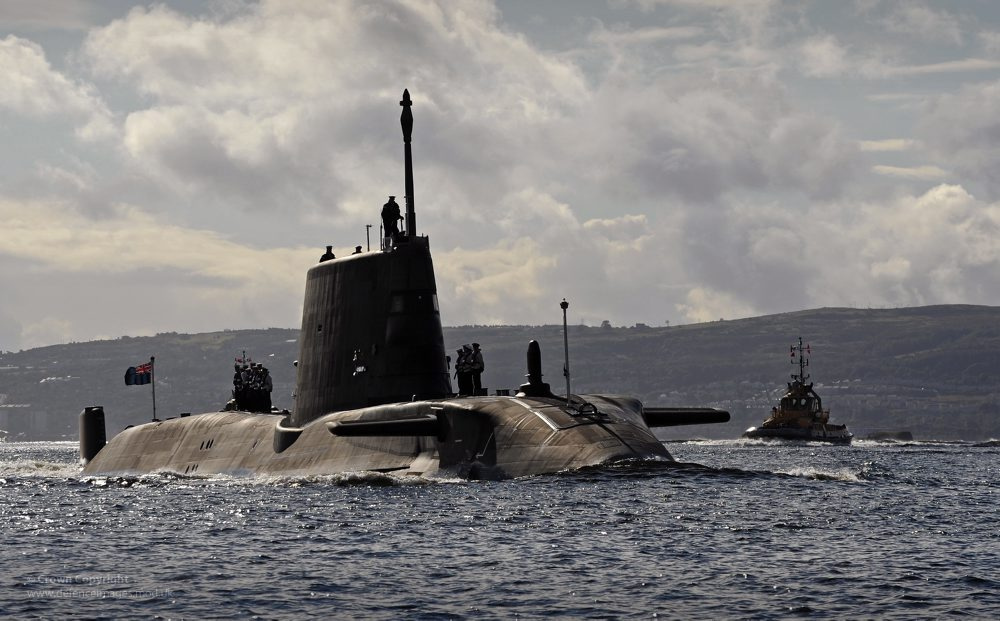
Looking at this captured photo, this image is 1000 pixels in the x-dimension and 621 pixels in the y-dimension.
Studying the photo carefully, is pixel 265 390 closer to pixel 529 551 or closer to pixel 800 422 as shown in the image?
pixel 529 551

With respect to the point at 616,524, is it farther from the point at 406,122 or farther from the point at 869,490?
the point at 406,122

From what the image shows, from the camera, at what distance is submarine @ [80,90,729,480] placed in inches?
1374

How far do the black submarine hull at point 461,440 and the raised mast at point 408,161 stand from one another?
5817 millimetres

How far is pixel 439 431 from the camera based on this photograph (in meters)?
36.3

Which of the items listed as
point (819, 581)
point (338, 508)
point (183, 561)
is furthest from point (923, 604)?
point (338, 508)

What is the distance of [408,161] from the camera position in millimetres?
43562

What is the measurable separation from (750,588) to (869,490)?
1625 cm

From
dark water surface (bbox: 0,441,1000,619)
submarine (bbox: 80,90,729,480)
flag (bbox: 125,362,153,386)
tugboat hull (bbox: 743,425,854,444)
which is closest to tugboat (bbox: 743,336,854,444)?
tugboat hull (bbox: 743,425,854,444)

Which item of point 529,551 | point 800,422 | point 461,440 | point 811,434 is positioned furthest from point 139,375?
point 811,434

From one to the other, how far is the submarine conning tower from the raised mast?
3 centimetres

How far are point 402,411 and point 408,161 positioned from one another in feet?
30.2

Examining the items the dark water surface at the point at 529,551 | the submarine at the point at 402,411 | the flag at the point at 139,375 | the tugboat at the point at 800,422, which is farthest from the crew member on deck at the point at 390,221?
the tugboat at the point at 800,422

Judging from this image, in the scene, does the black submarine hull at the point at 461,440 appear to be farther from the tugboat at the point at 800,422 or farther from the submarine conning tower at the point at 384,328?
the tugboat at the point at 800,422

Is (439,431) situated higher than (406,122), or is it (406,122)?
(406,122)
